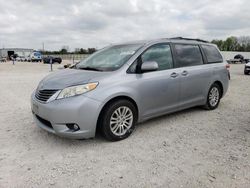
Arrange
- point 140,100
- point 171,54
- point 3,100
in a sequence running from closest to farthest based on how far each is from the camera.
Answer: point 140,100
point 171,54
point 3,100

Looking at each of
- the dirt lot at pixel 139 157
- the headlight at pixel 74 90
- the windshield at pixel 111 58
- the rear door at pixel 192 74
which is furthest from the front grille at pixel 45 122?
the rear door at pixel 192 74

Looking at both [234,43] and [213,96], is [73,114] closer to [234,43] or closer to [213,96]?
[213,96]

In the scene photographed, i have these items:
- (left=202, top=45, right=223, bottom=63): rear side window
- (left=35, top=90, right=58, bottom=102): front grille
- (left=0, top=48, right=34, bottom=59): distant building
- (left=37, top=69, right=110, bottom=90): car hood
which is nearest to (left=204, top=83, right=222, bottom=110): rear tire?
(left=202, top=45, right=223, bottom=63): rear side window

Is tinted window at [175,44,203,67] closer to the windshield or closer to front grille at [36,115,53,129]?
the windshield

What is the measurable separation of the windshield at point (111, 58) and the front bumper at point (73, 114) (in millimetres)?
816

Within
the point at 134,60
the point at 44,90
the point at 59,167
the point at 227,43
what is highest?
the point at 227,43

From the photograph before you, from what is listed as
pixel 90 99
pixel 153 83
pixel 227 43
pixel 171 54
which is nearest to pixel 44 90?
pixel 90 99

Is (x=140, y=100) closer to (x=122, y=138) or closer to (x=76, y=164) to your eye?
(x=122, y=138)

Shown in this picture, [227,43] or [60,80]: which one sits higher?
[227,43]

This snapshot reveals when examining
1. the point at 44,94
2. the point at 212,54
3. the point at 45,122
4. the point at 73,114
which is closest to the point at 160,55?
the point at 212,54

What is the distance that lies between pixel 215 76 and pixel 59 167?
406 cm

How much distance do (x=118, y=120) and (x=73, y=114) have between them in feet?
2.48

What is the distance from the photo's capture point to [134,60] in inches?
157

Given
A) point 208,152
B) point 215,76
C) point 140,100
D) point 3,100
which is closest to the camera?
point 208,152
